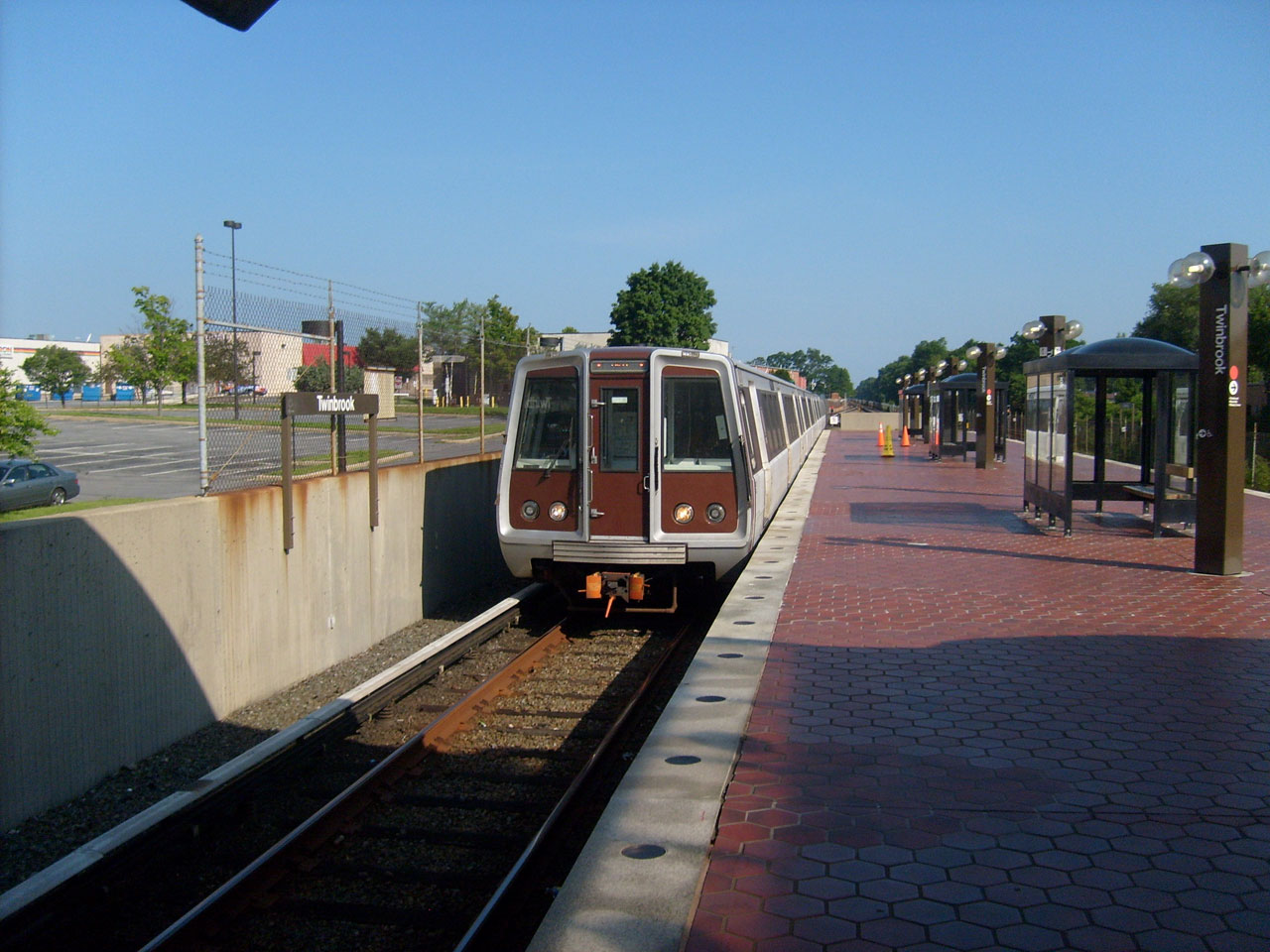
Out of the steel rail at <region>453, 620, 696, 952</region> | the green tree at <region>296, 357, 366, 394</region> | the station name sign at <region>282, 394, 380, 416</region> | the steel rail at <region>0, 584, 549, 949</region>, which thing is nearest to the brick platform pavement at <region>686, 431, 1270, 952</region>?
the steel rail at <region>453, 620, 696, 952</region>

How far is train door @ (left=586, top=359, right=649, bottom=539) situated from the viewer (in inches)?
367

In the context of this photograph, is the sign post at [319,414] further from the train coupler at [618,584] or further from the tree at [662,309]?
the tree at [662,309]

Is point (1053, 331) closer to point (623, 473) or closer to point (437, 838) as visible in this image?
point (623, 473)

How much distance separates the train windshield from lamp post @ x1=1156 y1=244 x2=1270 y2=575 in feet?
18.9

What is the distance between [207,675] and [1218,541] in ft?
29.5

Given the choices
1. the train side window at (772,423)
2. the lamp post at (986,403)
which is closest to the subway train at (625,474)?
the train side window at (772,423)

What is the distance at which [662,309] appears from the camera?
3356 inches

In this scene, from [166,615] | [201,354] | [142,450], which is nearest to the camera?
[166,615]

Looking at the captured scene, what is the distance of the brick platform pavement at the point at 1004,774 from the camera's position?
11.6 feet

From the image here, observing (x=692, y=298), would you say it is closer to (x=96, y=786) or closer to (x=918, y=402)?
(x=918, y=402)

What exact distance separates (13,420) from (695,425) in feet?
33.9

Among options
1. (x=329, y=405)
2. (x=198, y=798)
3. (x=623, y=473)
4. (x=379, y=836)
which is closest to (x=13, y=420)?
(x=329, y=405)

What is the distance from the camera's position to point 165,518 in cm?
658

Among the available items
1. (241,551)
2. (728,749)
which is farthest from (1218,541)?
(241,551)
